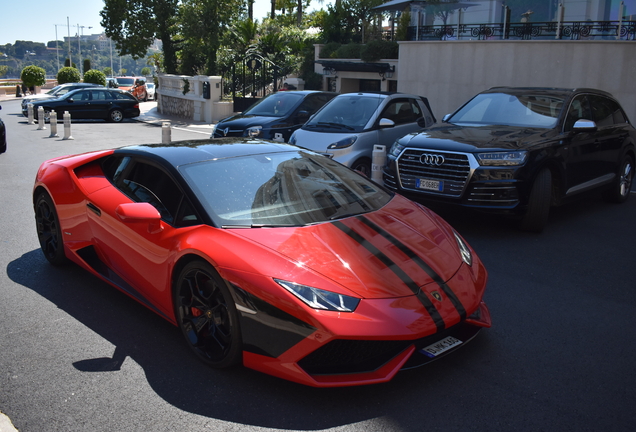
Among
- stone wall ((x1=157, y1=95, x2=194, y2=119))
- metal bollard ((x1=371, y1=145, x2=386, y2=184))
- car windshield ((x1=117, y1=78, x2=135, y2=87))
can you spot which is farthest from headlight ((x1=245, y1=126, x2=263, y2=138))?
car windshield ((x1=117, y1=78, x2=135, y2=87))

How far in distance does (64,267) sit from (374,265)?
342 centimetres

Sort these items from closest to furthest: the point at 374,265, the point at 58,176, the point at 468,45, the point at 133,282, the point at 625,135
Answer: the point at 374,265 < the point at 133,282 < the point at 58,176 < the point at 625,135 < the point at 468,45

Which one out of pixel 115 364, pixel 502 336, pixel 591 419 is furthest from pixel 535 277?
pixel 115 364

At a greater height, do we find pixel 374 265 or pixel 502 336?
pixel 374 265

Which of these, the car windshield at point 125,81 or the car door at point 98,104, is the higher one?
the car windshield at point 125,81

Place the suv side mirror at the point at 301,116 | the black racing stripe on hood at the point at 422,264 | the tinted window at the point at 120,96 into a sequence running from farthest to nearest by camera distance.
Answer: the tinted window at the point at 120,96
the suv side mirror at the point at 301,116
the black racing stripe on hood at the point at 422,264

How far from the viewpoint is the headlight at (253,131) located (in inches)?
481

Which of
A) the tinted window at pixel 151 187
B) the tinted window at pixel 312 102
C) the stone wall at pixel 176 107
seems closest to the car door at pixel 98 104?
the stone wall at pixel 176 107

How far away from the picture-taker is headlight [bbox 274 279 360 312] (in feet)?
10.7

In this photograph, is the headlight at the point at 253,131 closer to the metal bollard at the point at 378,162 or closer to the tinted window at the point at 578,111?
the metal bollard at the point at 378,162

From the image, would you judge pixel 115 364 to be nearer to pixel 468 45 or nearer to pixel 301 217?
pixel 301 217

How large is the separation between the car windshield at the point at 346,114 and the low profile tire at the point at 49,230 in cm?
541

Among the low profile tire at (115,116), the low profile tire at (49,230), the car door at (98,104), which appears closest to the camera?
the low profile tire at (49,230)

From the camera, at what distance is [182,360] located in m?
3.88
